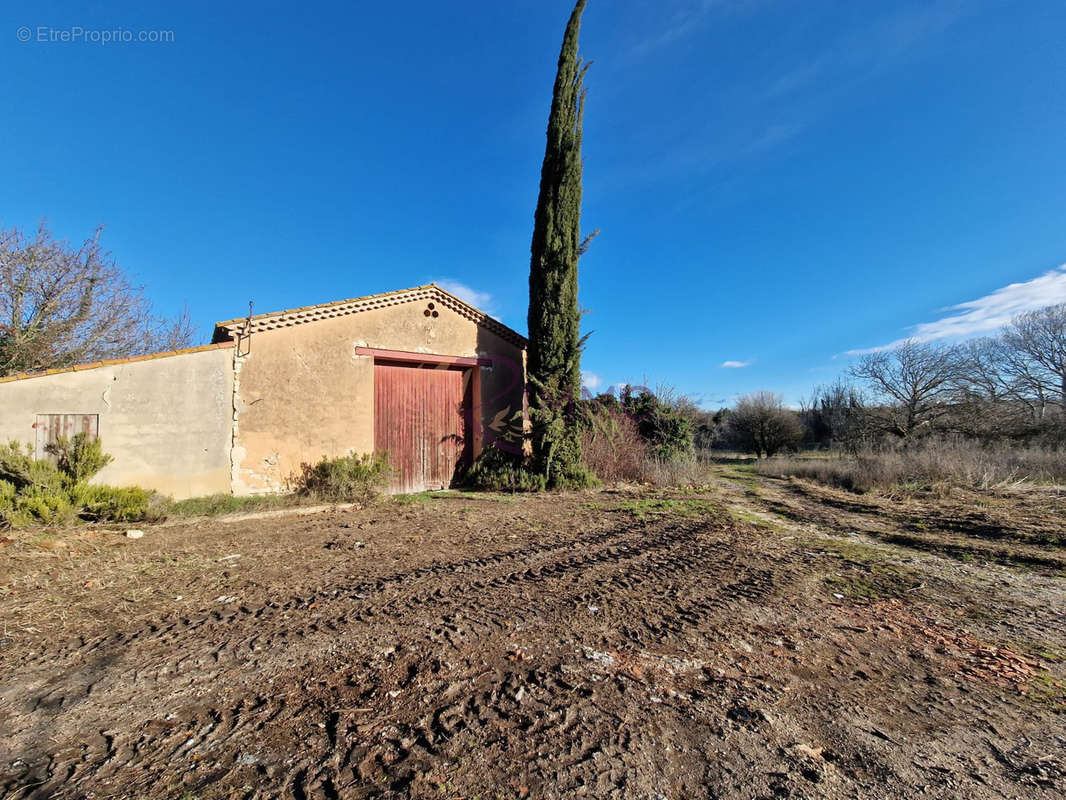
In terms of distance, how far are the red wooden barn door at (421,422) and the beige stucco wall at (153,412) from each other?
2.82 metres

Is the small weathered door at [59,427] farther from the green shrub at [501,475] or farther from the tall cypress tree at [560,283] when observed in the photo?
the tall cypress tree at [560,283]

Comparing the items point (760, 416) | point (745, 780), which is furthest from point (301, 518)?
point (760, 416)

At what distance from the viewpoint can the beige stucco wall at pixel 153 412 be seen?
662 cm

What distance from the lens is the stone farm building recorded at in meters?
6.98

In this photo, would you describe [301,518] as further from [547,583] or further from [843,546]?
[843,546]

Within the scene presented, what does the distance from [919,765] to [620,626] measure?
60.4 inches

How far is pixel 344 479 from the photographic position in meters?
8.10

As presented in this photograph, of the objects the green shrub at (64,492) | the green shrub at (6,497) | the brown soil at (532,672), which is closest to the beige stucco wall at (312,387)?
the green shrub at (64,492)

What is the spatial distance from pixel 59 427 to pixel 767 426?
24.6m

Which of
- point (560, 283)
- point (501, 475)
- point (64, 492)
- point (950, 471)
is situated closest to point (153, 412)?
point (64, 492)

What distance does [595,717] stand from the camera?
6.55ft

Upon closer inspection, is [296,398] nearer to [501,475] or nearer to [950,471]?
[501,475]

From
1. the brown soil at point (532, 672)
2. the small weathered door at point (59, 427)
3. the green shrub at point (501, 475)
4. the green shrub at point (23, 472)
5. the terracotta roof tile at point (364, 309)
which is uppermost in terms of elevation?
the terracotta roof tile at point (364, 309)

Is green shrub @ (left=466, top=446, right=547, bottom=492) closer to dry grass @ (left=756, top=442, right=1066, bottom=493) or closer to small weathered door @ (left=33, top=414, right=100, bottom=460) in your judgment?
small weathered door @ (left=33, top=414, right=100, bottom=460)
